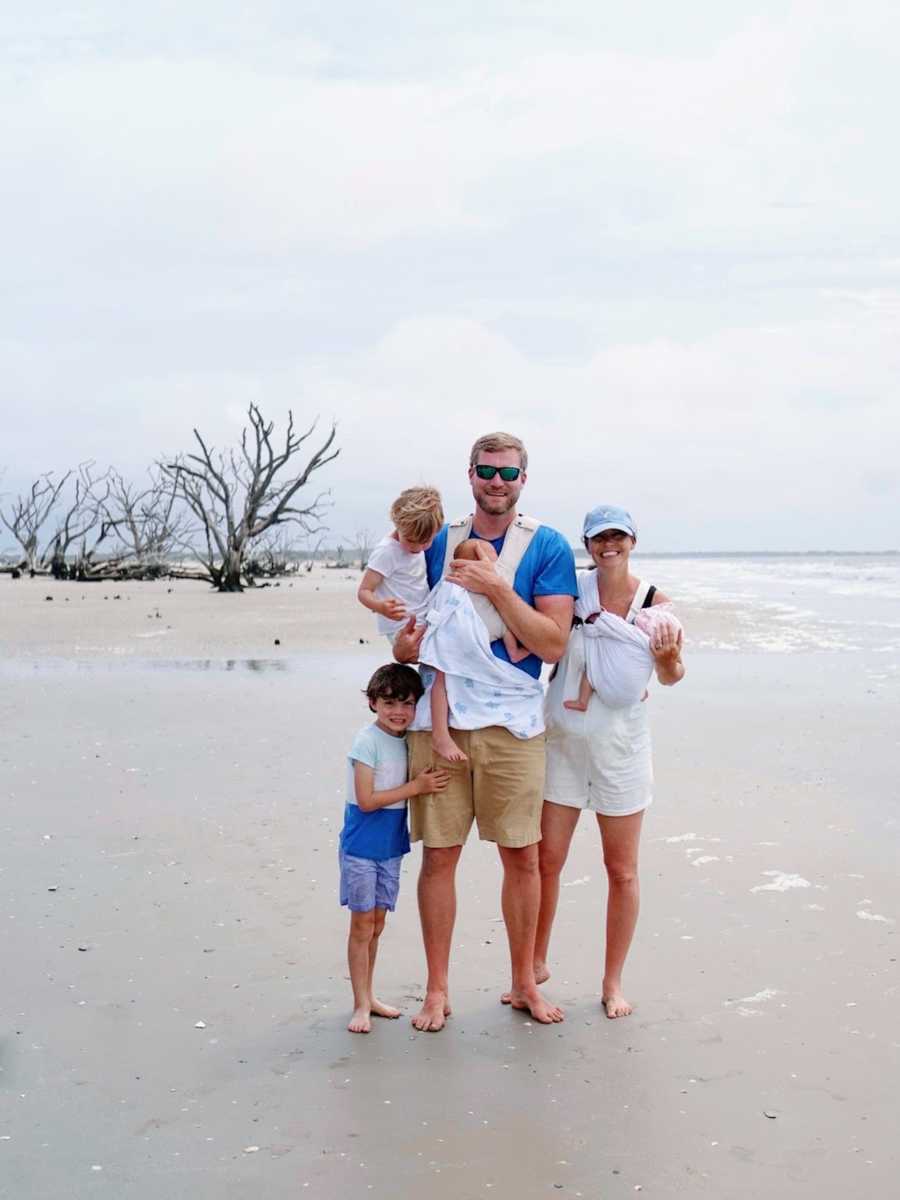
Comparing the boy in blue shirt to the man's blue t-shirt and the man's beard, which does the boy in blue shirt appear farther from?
the man's beard

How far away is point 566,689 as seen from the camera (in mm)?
3980

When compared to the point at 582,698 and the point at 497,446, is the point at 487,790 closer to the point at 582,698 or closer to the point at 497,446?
the point at 582,698

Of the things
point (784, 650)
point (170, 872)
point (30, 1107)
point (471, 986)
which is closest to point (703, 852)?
point (471, 986)

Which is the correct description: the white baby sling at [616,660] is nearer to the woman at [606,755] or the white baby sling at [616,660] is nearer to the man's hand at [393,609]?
the woman at [606,755]

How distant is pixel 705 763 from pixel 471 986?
11.9 feet

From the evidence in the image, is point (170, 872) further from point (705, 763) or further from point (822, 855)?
point (705, 763)

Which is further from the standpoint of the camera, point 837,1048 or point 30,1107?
point 837,1048

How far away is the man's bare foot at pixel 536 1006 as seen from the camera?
12.1 feet

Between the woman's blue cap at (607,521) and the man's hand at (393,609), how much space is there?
2.14 ft

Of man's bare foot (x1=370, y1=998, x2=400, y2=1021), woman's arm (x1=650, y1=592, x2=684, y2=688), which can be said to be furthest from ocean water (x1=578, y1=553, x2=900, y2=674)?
man's bare foot (x1=370, y1=998, x2=400, y2=1021)

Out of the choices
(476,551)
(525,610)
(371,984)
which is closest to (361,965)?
(371,984)

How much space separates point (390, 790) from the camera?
12.5ft

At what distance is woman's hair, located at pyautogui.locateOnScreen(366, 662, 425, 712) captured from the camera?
378 cm

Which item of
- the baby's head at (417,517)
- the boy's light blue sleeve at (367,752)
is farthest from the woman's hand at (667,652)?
the boy's light blue sleeve at (367,752)
